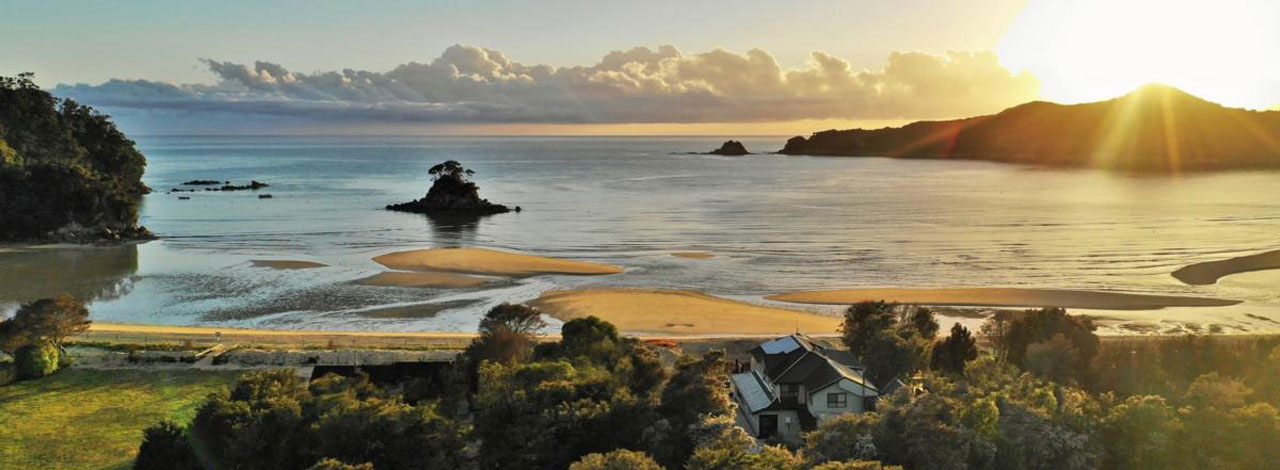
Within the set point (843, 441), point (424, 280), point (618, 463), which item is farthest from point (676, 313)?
point (618, 463)

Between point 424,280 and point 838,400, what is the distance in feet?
115

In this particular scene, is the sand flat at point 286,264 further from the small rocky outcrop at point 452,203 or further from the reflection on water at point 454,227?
the small rocky outcrop at point 452,203

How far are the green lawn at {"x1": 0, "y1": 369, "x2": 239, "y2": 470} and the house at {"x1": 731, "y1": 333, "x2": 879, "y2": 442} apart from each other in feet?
61.4

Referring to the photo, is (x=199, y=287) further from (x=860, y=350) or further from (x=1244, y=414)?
(x=1244, y=414)

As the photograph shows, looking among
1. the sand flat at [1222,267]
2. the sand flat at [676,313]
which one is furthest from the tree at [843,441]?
the sand flat at [1222,267]

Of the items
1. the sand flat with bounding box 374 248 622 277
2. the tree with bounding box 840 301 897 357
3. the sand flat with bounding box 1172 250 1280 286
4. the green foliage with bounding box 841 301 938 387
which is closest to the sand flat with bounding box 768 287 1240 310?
the sand flat with bounding box 1172 250 1280 286

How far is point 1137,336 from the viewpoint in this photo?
37.4 meters

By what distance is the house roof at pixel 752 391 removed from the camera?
88.0 ft

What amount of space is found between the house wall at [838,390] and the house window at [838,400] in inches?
2.9

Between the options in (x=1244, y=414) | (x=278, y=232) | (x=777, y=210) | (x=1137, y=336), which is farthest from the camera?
(x=777, y=210)

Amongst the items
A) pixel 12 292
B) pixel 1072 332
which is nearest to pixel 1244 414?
pixel 1072 332

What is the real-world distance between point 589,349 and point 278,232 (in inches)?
2347

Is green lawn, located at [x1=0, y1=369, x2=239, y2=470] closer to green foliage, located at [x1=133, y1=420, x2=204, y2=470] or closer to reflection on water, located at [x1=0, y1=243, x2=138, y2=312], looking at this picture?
green foliage, located at [x1=133, y1=420, x2=204, y2=470]

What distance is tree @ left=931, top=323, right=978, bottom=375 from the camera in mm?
31078
